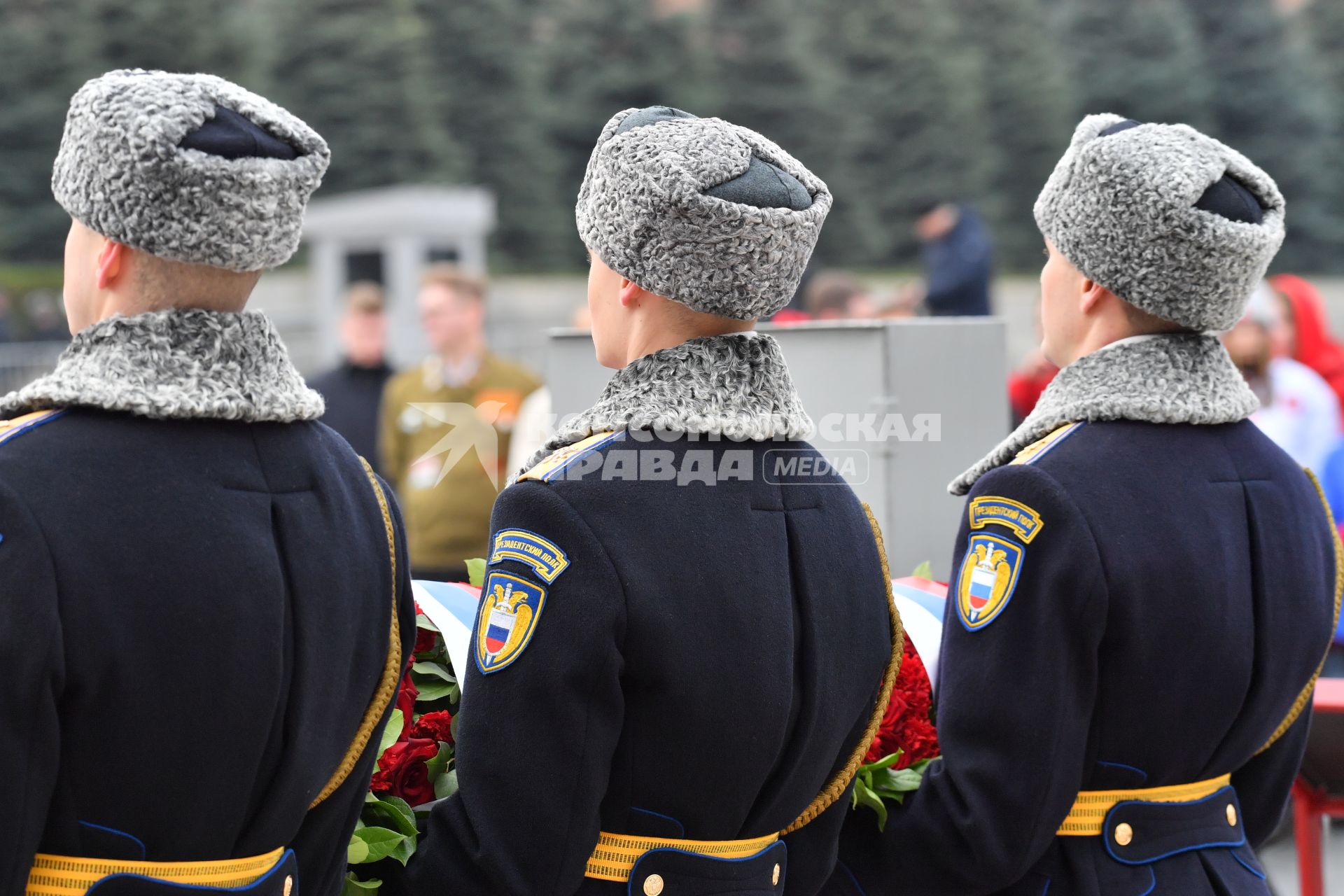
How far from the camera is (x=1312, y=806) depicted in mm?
3354

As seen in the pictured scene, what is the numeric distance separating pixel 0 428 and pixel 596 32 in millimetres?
30509

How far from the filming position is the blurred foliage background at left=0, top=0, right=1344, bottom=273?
1037 inches

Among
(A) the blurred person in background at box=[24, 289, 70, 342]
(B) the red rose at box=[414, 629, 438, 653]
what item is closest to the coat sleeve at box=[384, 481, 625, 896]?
(B) the red rose at box=[414, 629, 438, 653]

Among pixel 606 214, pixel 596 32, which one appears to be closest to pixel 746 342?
pixel 606 214

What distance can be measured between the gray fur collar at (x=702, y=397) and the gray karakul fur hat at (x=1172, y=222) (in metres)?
0.68

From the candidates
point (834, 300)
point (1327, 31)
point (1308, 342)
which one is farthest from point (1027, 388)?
point (1327, 31)

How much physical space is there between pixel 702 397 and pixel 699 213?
0.25m

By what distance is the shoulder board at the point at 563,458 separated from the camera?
2051 mm

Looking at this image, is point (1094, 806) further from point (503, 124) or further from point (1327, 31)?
point (1327, 31)

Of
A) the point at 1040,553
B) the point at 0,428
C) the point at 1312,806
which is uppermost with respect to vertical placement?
the point at 0,428

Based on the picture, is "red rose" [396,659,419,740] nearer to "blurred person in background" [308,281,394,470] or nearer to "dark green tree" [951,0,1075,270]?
"blurred person in background" [308,281,394,470]

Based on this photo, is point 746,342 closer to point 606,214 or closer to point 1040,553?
point 606,214

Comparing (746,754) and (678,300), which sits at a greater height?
(678,300)

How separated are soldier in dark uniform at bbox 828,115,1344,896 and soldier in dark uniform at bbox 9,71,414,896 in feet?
3.39
